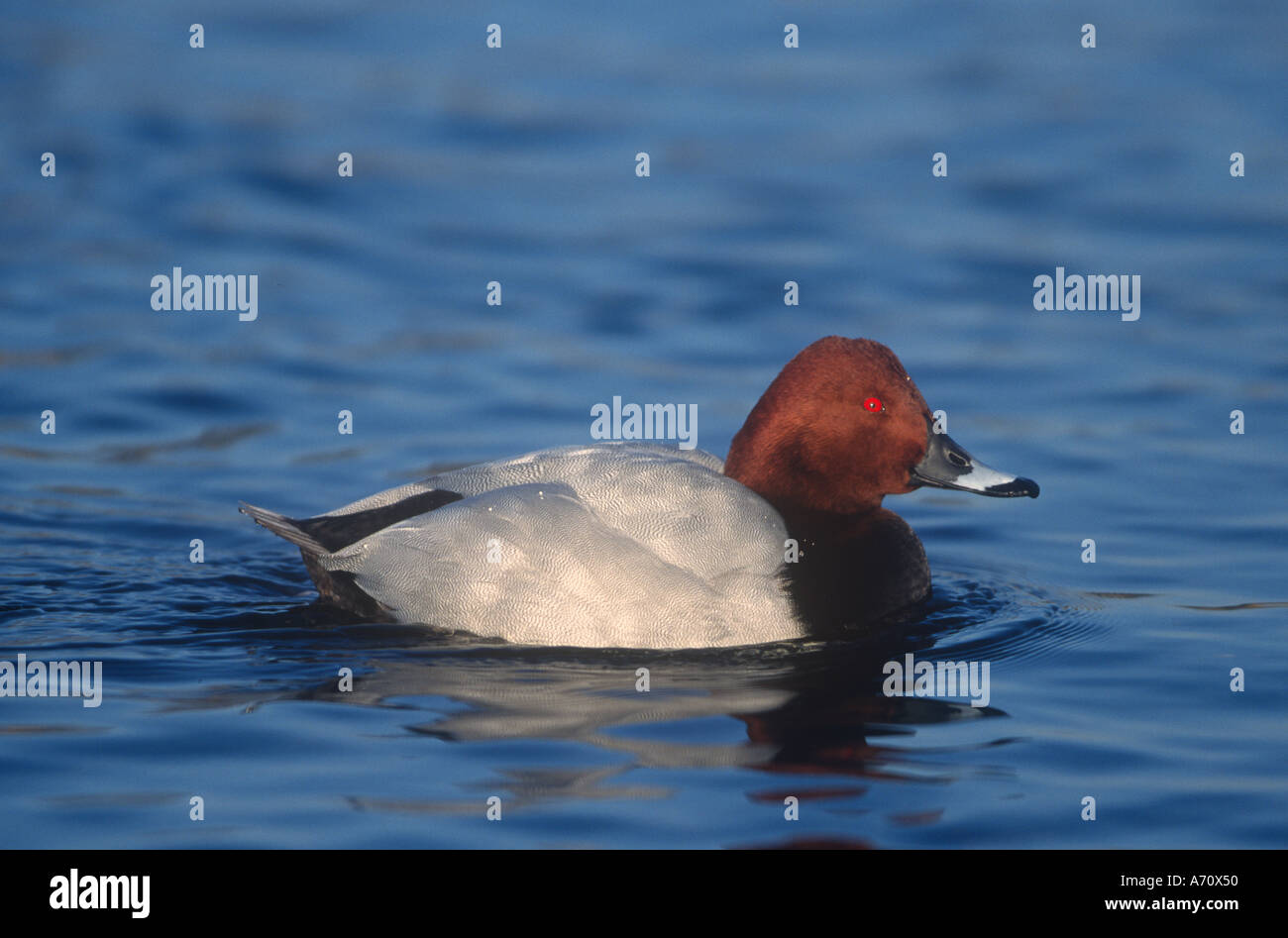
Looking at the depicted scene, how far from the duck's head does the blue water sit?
700mm

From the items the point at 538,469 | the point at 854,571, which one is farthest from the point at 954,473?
the point at 538,469

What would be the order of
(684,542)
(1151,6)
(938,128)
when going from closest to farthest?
(684,542) < (938,128) < (1151,6)

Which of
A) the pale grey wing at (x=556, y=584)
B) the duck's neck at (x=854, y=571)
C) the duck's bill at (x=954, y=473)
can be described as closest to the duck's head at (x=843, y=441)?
the duck's bill at (x=954, y=473)

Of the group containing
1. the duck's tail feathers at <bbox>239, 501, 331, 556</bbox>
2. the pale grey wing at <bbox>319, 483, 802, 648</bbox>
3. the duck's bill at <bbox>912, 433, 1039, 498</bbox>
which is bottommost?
the pale grey wing at <bbox>319, 483, 802, 648</bbox>

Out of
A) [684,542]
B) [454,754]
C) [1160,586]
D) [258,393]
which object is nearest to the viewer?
[454,754]

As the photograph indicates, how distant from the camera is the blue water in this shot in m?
5.80

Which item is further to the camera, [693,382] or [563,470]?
[693,382]

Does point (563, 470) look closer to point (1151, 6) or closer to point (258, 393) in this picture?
point (258, 393)

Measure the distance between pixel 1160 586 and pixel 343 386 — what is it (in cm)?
558

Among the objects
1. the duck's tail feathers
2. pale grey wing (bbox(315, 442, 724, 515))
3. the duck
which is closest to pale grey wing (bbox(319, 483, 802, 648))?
the duck

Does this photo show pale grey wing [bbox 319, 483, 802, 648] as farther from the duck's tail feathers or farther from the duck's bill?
the duck's bill

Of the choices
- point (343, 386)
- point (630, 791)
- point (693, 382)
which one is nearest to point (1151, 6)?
point (693, 382)

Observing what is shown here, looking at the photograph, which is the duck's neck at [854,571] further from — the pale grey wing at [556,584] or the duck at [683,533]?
the pale grey wing at [556,584]

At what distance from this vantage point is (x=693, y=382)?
10.9 meters
